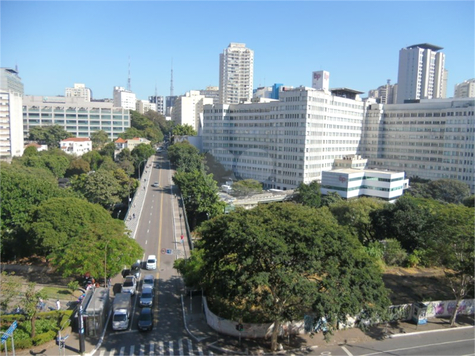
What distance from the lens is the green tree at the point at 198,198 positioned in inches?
1940

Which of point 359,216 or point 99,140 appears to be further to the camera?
point 99,140

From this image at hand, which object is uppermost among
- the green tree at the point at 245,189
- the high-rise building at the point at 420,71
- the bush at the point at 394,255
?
the high-rise building at the point at 420,71

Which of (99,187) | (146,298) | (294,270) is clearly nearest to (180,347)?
(146,298)

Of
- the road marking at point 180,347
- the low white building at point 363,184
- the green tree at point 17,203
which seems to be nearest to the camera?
the road marking at point 180,347

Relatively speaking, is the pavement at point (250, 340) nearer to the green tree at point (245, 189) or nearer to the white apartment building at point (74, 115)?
the green tree at point (245, 189)

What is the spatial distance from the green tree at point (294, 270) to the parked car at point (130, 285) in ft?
24.2

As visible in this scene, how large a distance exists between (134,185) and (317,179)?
104ft

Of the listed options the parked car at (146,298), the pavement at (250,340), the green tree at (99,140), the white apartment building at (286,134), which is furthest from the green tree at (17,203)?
the green tree at (99,140)

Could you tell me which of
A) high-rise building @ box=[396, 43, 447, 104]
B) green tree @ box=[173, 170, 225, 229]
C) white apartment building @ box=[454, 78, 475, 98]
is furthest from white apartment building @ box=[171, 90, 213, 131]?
green tree @ box=[173, 170, 225, 229]

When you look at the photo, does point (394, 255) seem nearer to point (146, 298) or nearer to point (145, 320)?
point (146, 298)

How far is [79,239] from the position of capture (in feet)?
92.3

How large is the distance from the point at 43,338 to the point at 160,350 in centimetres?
584

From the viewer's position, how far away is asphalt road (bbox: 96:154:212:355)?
19.8m

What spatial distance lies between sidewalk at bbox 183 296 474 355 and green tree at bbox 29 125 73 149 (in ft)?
302
